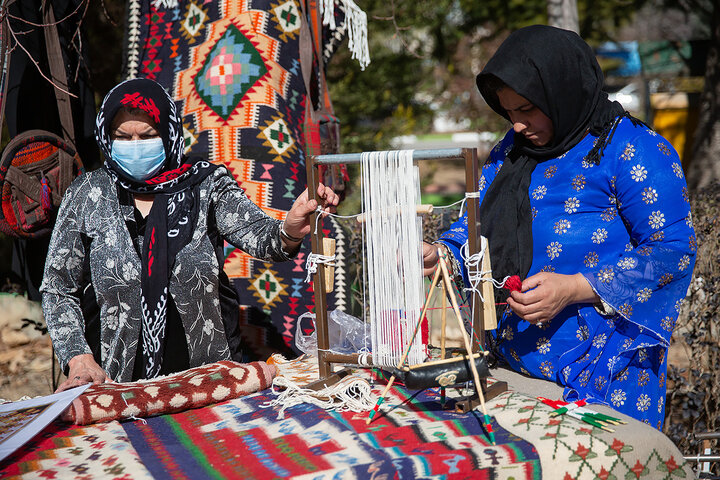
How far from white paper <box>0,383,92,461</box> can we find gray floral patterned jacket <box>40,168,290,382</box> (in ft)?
1.17

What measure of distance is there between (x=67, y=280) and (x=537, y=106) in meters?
1.63

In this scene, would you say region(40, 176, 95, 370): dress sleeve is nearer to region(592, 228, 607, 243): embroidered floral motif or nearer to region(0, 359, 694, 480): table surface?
region(0, 359, 694, 480): table surface

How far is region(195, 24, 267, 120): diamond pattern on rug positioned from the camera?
12.3ft

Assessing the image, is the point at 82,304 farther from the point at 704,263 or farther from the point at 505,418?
the point at 704,263

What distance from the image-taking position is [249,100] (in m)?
3.73

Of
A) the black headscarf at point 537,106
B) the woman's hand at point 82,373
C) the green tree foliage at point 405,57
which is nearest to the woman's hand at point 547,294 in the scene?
the black headscarf at point 537,106

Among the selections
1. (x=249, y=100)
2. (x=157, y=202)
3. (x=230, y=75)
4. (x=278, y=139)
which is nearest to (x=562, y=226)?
(x=157, y=202)

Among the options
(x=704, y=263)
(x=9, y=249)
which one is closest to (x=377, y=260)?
(x=704, y=263)

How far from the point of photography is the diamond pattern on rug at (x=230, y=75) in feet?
12.3

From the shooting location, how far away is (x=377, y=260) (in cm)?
202

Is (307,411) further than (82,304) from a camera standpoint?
No

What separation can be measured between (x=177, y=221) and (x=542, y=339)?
1280 mm

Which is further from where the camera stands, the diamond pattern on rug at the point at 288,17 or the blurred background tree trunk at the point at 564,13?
the blurred background tree trunk at the point at 564,13

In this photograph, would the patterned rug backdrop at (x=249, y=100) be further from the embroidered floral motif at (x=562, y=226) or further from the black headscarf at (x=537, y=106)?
the embroidered floral motif at (x=562, y=226)
